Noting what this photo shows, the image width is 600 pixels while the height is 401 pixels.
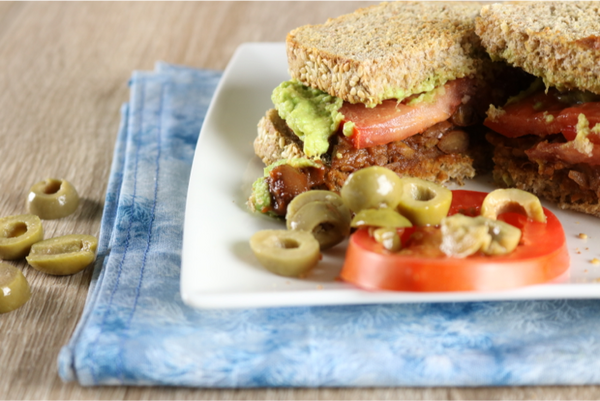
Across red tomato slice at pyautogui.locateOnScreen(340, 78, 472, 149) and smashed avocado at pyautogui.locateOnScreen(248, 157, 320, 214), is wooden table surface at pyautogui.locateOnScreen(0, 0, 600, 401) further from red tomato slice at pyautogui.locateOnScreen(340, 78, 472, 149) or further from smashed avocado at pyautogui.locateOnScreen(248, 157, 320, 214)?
red tomato slice at pyautogui.locateOnScreen(340, 78, 472, 149)

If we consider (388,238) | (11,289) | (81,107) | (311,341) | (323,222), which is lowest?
(81,107)

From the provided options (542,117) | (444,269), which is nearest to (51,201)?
(444,269)

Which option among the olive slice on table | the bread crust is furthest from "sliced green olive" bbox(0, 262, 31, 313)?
the bread crust

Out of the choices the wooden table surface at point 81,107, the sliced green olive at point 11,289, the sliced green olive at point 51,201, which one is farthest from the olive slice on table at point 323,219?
A: the sliced green olive at point 51,201

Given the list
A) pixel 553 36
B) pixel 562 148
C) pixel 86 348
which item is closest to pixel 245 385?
pixel 86 348

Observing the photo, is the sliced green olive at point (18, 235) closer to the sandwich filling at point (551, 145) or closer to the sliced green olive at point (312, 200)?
the sliced green olive at point (312, 200)

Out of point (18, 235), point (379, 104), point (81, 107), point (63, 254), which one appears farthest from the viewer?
point (81, 107)

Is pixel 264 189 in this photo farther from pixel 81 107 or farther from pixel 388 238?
pixel 81 107

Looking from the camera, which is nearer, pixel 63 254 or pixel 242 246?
pixel 242 246
